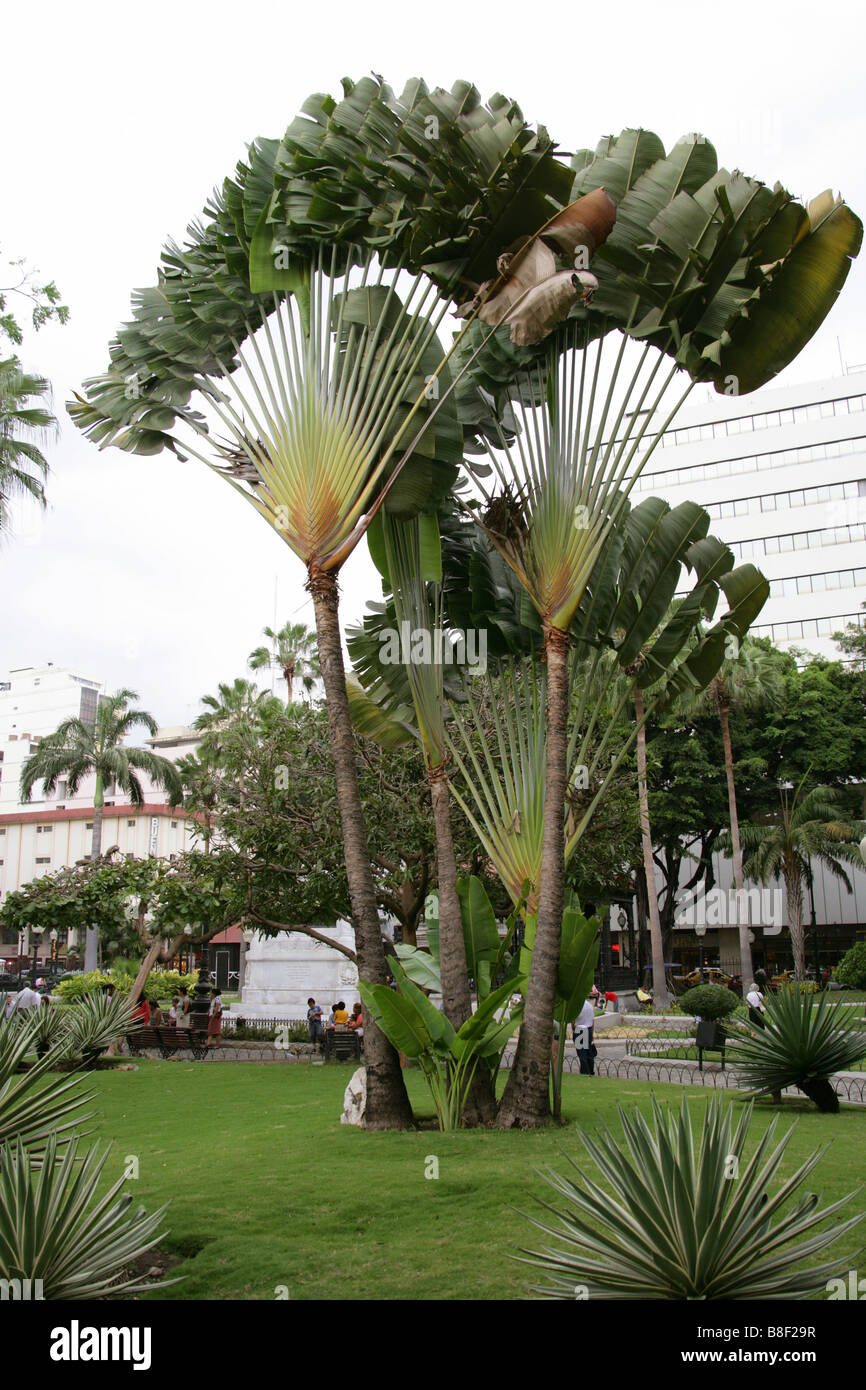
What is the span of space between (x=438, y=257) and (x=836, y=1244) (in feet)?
30.9

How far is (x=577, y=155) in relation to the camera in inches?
458

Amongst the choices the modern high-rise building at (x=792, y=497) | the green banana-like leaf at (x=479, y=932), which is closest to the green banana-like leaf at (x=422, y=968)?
the green banana-like leaf at (x=479, y=932)

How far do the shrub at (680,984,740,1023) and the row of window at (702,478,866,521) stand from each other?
129 ft

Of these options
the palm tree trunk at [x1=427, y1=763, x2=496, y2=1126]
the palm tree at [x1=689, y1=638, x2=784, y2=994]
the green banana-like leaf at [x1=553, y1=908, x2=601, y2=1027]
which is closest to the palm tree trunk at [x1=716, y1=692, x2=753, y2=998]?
the palm tree at [x1=689, y1=638, x2=784, y2=994]

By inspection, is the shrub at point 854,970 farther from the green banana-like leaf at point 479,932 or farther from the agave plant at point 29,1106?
the agave plant at point 29,1106

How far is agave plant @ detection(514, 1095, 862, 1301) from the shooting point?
14.2 ft

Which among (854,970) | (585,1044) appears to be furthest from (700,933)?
(585,1044)

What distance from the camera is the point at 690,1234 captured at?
4.32 meters

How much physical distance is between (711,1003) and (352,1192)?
16.7m

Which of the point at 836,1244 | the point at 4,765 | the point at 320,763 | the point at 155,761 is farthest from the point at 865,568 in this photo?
the point at 4,765

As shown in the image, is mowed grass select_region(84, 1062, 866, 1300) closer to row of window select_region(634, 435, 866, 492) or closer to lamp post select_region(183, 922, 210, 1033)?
lamp post select_region(183, 922, 210, 1033)

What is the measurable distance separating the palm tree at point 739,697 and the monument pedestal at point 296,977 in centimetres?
1392

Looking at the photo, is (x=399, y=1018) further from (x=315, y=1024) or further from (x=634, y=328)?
(x=315, y=1024)
